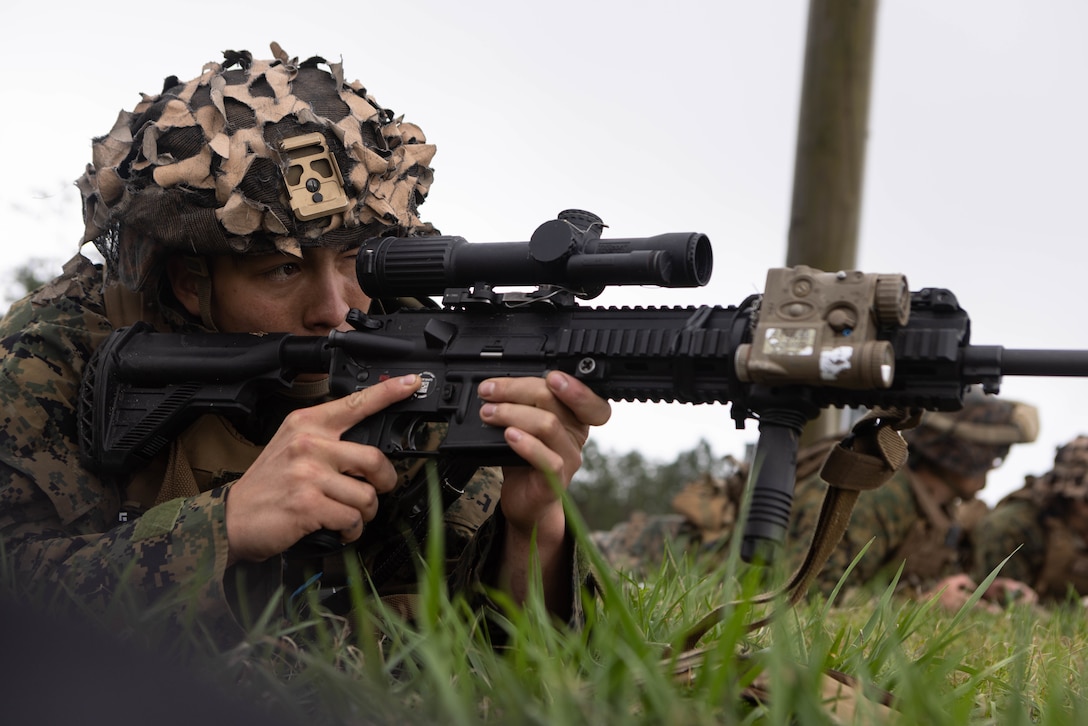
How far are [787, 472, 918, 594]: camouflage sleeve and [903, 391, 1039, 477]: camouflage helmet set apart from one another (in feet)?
1.22

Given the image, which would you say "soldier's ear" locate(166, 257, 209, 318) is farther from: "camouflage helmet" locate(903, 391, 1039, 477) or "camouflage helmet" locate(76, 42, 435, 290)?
"camouflage helmet" locate(903, 391, 1039, 477)

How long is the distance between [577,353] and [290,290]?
2.91 feet

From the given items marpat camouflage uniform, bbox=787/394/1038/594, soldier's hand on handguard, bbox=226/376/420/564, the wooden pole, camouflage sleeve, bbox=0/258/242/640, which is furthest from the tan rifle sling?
marpat camouflage uniform, bbox=787/394/1038/594

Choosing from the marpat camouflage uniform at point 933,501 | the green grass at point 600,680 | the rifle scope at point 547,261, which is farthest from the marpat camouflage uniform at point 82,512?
the marpat camouflage uniform at point 933,501

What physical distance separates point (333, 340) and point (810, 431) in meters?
3.87

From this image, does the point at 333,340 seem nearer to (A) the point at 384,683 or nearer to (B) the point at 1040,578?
(A) the point at 384,683

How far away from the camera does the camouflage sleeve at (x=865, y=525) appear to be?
5934 mm

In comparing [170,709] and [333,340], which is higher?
[333,340]

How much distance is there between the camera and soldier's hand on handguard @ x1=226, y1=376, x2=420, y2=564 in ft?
7.18

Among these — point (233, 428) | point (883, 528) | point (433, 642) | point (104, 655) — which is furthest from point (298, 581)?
point (883, 528)

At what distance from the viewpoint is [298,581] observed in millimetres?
2535

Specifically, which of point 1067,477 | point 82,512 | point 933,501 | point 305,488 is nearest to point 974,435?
point 933,501

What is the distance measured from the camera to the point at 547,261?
7.22 ft

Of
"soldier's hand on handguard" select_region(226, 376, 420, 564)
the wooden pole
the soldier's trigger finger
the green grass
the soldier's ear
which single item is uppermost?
the wooden pole
